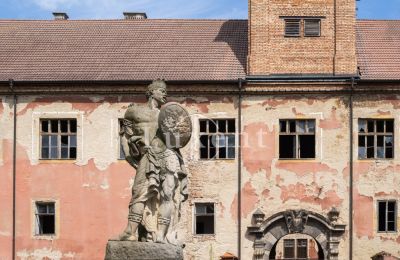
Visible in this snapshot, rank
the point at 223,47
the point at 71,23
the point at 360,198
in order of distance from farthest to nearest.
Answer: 1. the point at 71,23
2. the point at 223,47
3. the point at 360,198

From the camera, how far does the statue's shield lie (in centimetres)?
1134

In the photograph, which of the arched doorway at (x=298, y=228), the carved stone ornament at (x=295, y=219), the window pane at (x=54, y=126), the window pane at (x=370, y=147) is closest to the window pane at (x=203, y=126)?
the arched doorway at (x=298, y=228)

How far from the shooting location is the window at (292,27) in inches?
1128

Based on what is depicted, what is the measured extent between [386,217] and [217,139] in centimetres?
633

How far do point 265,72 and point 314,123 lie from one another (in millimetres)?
2467

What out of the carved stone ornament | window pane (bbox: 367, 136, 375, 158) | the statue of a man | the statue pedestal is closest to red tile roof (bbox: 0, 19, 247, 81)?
window pane (bbox: 367, 136, 375, 158)

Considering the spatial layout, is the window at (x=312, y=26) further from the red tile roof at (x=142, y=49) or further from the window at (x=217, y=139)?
the window at (x=217, y=139)

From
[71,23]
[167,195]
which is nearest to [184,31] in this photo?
[71,23]

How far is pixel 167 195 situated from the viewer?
11312mm

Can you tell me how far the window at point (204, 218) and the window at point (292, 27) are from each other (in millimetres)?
6709

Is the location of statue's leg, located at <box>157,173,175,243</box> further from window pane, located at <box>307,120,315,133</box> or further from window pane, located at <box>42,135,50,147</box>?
window pane, located at <box>42,135,50,147</box>

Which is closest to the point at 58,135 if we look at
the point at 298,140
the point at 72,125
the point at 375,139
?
the point at 72,125

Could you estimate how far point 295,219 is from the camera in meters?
27.0

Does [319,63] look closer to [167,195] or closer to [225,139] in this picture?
[225,139]
